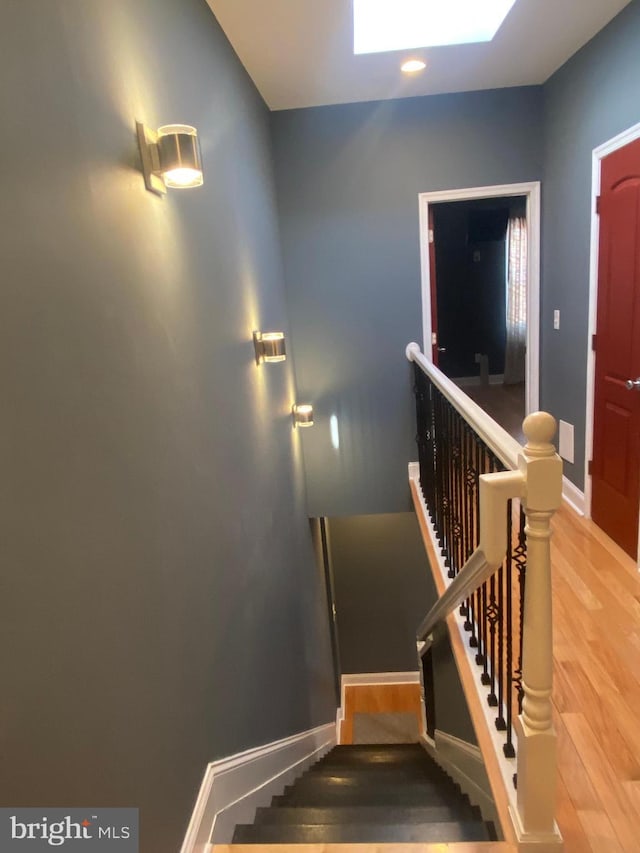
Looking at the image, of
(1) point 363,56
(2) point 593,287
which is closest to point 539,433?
(2) point 593,287

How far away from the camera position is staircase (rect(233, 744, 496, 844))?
182 cm

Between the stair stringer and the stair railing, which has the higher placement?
the stair railing

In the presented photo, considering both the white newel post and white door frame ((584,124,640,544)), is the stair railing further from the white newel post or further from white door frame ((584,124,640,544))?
white door frame ((584,124,640,544))

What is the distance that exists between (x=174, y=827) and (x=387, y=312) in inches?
137

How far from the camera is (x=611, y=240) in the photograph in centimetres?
304

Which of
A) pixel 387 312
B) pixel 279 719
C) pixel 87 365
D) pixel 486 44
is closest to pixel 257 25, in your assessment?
pixel 486 44

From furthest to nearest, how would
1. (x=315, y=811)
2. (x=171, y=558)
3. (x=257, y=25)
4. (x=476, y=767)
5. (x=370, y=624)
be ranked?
(x=370, y=624) → (x=257, y=25) → (x=476, y=767) → (x=315, y=811) → (x=171, y=558)

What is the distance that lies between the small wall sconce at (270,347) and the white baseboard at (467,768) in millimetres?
2033

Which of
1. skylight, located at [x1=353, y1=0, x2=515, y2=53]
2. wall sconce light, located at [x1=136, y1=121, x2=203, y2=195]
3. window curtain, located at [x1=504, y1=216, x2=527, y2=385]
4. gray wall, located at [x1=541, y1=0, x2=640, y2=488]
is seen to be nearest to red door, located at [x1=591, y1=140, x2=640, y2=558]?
gray wall, located at [x1=541, y1=0, x2=640, y2=488]

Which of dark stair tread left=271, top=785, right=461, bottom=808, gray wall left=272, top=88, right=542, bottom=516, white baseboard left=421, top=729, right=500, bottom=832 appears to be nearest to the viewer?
white baseboard left=421, top=729, right=500, bottom=832

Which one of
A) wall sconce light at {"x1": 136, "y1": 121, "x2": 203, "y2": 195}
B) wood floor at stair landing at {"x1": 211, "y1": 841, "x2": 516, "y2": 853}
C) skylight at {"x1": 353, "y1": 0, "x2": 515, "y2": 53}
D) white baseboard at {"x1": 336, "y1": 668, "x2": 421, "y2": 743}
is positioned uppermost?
skylight at {"x1": 353, "y1": 0, "x2": 515, "y2": 53}

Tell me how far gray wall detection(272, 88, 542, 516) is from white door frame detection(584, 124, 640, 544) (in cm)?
87

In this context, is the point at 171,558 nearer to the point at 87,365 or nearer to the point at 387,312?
the point at 87,365

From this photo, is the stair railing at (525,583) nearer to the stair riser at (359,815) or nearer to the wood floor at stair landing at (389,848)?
the wood floor at stair landing at (389,848)
